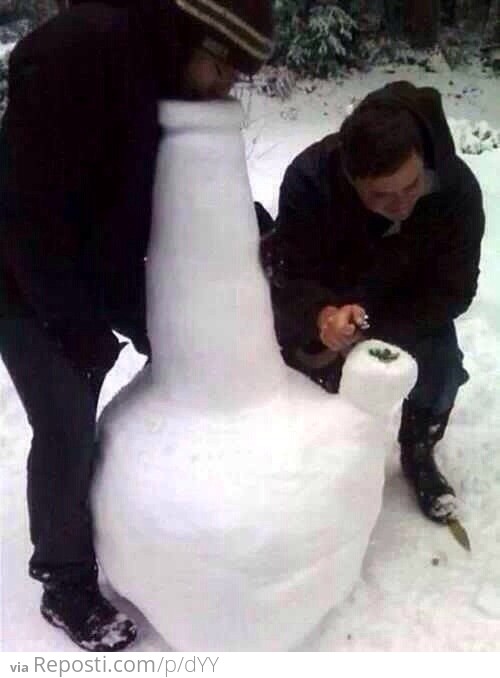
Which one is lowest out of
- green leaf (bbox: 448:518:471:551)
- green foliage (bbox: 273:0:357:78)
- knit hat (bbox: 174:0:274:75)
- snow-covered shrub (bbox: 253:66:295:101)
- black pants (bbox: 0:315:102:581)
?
snow-covered shrub (bbox: 253:66:295:101)

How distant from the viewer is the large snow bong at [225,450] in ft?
5.60

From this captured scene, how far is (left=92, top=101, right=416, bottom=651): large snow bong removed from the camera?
171cm

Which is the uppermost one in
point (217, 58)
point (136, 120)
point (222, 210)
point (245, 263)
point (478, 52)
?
point (217, 58)

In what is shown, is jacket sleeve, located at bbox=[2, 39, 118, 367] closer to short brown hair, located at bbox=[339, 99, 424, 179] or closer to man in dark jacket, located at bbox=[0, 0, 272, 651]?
man in dark jacket, located at bbox=[0, 0, 272, 651]

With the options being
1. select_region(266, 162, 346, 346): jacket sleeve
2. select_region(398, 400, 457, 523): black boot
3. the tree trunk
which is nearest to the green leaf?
select_region(398, 400, 457, 523): black boot

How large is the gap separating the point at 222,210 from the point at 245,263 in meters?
0.12

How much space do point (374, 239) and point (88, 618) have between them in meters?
1.02

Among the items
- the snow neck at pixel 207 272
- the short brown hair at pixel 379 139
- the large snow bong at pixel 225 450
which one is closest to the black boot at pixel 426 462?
the large snow bong at pixel 225 450

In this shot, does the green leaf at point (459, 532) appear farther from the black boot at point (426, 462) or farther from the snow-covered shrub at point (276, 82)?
the snow-covered shrub at point (276, 82)

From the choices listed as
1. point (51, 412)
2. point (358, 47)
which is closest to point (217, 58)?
point (51, 412)

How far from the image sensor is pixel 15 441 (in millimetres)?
2695

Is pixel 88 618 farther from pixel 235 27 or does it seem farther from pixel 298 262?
pixel 235 27

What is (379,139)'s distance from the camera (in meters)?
1.72

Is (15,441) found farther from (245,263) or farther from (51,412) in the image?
(245,263)
